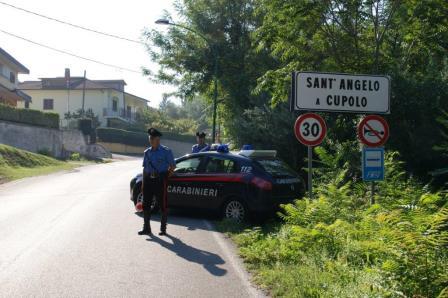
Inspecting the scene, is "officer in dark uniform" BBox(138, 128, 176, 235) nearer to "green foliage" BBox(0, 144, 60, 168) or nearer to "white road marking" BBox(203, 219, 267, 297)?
"white road marking" BBox(203, 219, 267, 297)

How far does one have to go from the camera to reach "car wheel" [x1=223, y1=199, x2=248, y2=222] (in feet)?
34.1

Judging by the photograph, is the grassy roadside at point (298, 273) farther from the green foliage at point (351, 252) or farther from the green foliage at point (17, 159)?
the green foliage at point (17, 159)

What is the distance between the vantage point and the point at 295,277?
597cm

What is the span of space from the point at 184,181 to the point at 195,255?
3.77 m

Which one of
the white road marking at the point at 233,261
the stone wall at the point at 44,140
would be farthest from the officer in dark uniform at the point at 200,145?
the stone wall at the point at 44,140

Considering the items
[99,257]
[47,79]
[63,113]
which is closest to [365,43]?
[99,257]

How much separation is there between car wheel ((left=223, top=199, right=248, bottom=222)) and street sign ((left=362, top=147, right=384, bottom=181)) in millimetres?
2581

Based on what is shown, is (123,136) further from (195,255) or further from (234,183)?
(195,255)

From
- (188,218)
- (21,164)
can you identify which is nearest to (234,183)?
(188,218)

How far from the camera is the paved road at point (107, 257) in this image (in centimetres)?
590

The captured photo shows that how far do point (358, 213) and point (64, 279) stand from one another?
174 inches

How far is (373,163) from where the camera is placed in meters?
8.73

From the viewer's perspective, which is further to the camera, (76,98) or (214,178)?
(76,98)

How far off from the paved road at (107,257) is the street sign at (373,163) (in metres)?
2.51
